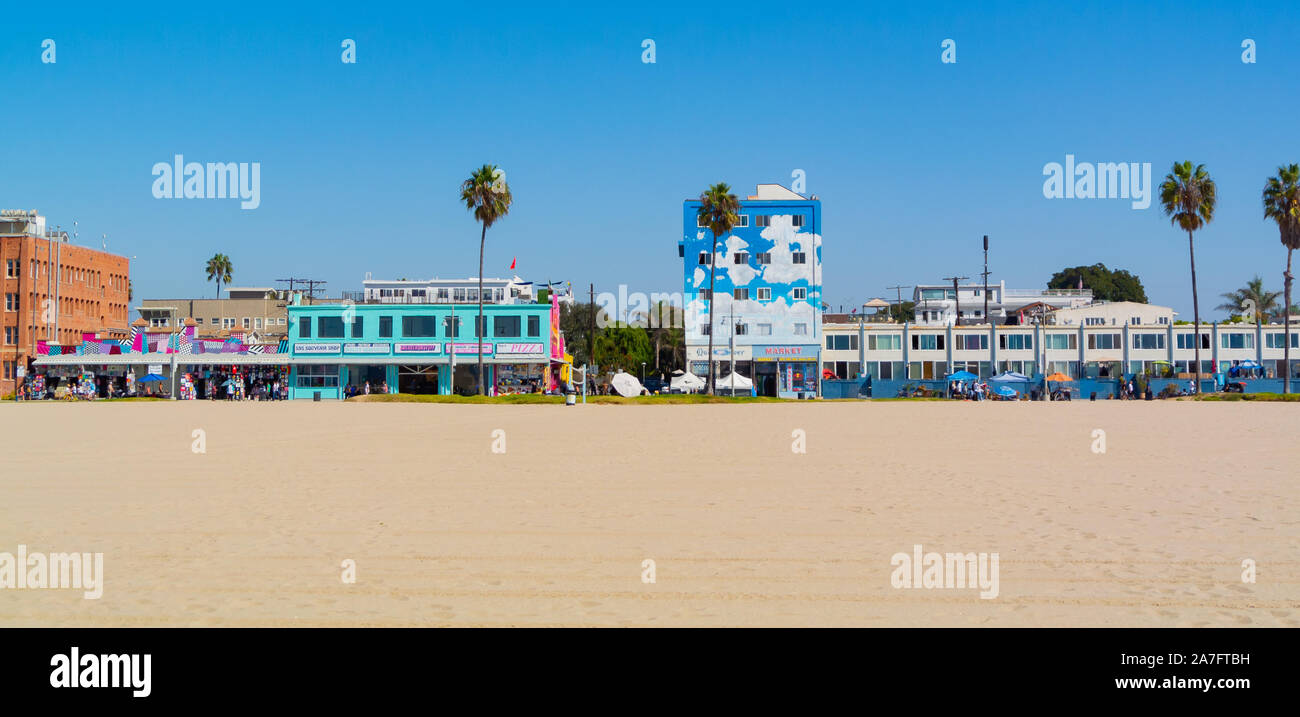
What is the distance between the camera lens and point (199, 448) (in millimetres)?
20484

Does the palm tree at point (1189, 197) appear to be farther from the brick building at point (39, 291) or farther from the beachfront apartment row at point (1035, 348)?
the brick building at point (39, 291)

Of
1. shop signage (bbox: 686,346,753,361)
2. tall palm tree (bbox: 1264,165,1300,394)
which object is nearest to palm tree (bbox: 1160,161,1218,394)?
tall palm tree (bbox: 1264,165,1300,394)

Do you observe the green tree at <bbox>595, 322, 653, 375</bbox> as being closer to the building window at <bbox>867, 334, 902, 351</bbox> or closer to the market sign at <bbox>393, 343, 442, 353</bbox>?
the market sign at <bbox>393, 343, 442, 353</bbox>

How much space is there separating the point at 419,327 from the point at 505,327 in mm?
6224

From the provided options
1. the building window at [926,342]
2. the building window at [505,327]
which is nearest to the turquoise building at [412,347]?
the building window at [505,327]

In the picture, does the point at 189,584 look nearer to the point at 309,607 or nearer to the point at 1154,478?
the point at 309,607

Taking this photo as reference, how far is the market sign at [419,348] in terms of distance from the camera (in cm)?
6781

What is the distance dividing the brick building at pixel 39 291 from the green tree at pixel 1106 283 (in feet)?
385

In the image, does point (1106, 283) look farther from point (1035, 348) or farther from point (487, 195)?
point (487, 195)

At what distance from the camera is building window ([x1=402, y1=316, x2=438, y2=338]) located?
68.5 metres

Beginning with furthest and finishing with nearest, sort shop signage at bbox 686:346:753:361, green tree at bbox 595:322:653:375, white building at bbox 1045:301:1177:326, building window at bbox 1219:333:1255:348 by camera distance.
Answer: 1. green tree at bbox 595:322:653:375
2. white building at bbox 1045:301:1177:326
3. building window at bbox 1219:333:1255:348
4. shop signage at bbox 686:346:753:361

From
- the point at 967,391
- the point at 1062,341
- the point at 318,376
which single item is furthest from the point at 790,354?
the point at 318,376

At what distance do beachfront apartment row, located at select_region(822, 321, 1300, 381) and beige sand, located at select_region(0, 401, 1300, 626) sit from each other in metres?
58.0

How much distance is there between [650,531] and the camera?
1019cm
